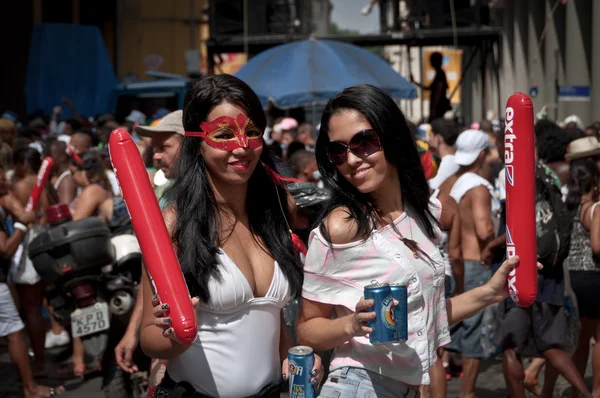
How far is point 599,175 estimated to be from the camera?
21.4 feet

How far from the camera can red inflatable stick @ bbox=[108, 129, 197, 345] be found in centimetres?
286

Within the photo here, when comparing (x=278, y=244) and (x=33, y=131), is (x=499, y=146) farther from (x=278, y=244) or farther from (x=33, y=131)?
(x=33, y=131)

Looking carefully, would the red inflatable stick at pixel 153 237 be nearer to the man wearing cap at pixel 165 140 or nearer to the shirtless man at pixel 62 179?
the man wearing cap at pixel 165 140

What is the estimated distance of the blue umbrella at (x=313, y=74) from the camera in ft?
39.1

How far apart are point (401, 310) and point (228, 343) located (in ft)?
2.08

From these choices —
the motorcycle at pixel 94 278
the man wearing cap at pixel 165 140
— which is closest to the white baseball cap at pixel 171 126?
the man wearing cap at pixel 165 140

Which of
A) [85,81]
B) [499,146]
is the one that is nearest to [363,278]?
[499,146]

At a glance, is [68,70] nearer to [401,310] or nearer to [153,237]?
[153,237]

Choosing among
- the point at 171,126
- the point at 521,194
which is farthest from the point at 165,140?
the point at 521,194

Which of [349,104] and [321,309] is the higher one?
[349,104]

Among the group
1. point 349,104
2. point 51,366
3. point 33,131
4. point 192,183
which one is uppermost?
point 349,104

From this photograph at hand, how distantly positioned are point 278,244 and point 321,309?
1.03ft

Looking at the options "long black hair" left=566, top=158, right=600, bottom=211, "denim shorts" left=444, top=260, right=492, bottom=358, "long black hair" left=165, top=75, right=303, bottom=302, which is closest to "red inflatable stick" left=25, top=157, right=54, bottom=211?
"denim shorts" left=444, top=260, right=492, bottom=358

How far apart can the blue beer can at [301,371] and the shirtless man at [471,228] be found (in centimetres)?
413
